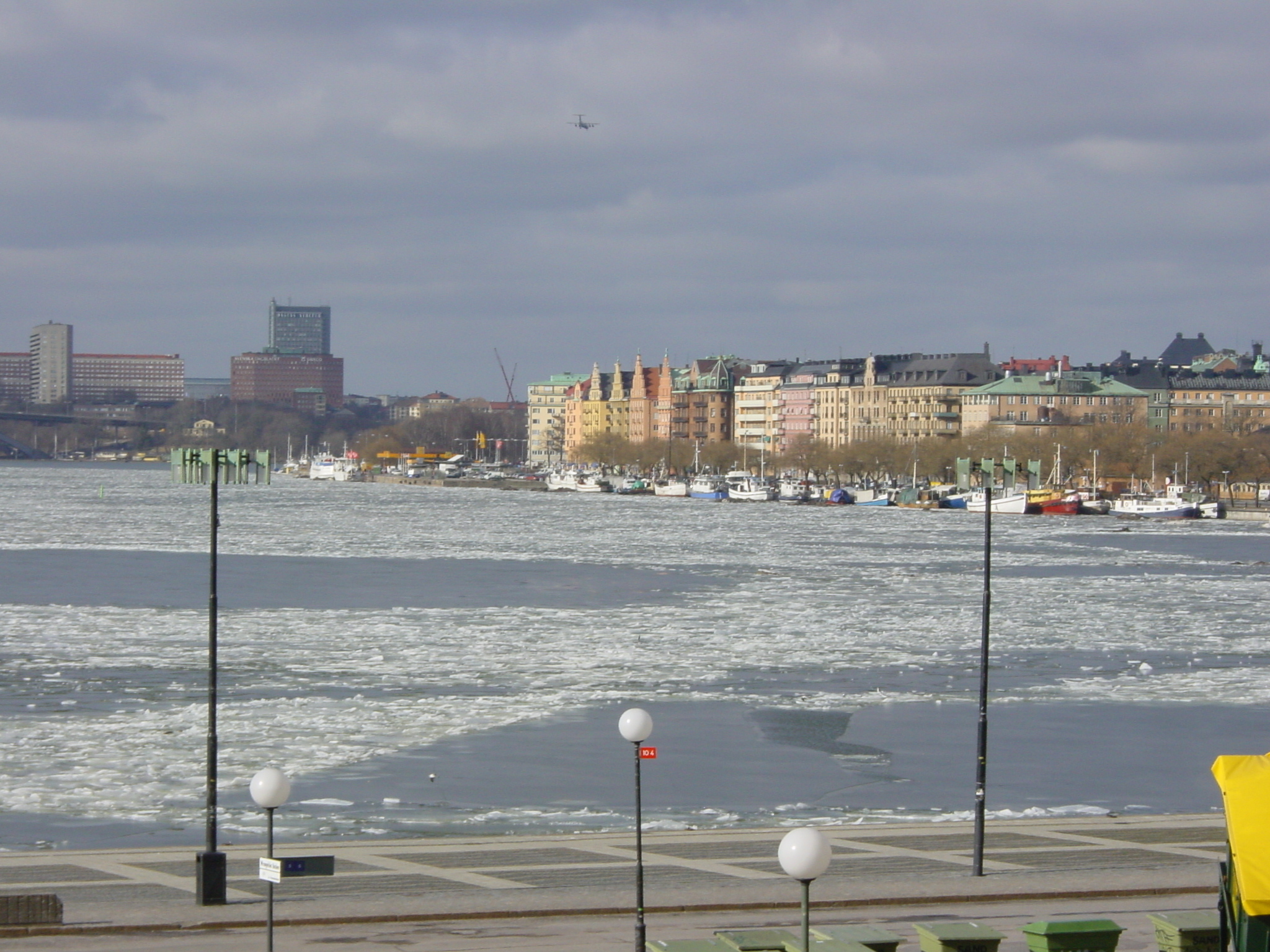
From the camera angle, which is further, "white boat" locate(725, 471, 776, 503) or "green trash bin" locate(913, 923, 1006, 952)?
"white boat" locate(725, 471, 776, 503)

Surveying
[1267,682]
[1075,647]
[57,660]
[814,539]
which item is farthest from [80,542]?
[1267,682]

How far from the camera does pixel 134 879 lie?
710 inches

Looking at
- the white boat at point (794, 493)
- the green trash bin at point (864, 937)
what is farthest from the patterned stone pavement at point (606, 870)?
the white boat at point (794, 493)

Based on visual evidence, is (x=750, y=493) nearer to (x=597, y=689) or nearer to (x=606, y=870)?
(x=597, y=689)

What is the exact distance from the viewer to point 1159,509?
468 ft

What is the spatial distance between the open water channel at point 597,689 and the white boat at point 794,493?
344 ft

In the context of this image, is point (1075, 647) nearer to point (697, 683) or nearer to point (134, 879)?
point (697, 683)


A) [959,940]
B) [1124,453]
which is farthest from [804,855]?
[1124,453]

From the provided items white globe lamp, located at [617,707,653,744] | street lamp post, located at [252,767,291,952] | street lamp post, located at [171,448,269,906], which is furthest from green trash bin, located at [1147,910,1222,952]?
street lamp post, located at [171,448,269,906]

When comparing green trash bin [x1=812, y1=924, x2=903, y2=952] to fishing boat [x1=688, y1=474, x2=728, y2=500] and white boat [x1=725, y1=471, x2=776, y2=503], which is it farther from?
fishing boat [x1=688, y1=474, x2=728, y2=500]

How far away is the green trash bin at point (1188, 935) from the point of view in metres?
14.0

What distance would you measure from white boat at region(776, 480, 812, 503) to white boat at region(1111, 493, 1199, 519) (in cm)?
3783

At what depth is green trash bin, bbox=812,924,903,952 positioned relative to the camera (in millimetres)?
14078

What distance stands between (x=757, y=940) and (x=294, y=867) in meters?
3.78
